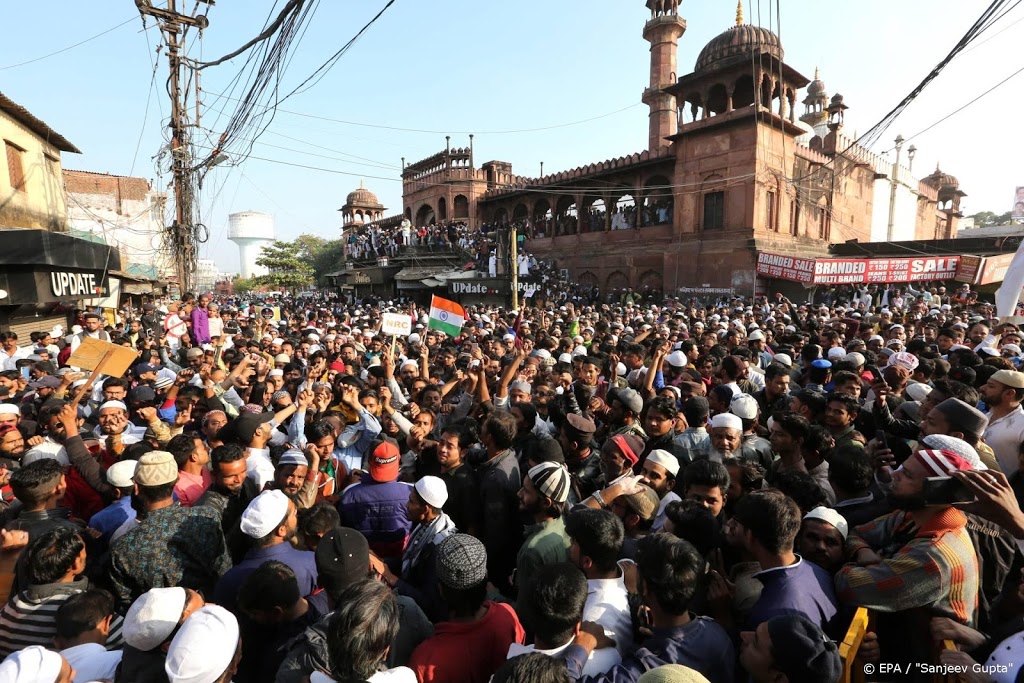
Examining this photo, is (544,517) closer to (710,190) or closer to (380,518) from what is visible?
(380,518)

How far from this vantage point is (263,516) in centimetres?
234

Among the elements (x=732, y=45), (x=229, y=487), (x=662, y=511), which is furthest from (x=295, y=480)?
(x=732, y=45)

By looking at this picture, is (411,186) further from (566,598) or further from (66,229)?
(566,598)

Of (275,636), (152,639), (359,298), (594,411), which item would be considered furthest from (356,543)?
(359,298)

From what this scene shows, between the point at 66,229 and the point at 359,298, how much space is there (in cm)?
1885

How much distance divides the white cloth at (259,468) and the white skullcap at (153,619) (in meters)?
1.36

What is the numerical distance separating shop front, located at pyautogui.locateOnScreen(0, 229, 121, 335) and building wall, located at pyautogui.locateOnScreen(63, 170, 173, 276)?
17723 mm

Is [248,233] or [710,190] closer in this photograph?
[710,190]

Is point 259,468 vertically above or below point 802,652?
below

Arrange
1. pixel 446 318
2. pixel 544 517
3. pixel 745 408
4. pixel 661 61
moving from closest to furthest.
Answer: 1. pixel 544 517
2. pixel 745 408
3. pixel 446 318
4. pixel 661 61

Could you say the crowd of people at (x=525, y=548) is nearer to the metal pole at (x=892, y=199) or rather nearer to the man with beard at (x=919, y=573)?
the man with beard at (x=919, y=573)

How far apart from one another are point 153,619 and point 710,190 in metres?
23.6

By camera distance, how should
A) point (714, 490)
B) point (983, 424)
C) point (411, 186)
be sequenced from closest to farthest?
point (714, 490)
point (983, 424)
point (411, 186)

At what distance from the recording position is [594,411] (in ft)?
16.1
